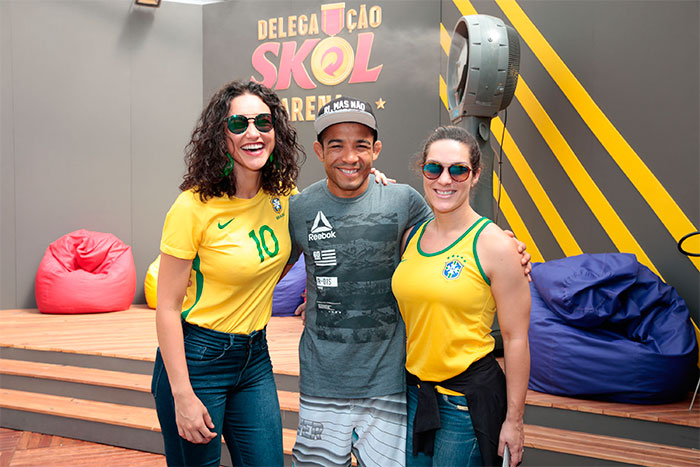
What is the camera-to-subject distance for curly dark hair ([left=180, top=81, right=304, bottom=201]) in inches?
65.7

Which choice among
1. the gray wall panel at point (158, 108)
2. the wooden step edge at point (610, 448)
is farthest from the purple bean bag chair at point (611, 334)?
the gray wall panel at point (158, 108)

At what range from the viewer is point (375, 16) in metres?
5.85

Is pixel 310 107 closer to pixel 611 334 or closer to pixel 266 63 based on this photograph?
pixel 266 63

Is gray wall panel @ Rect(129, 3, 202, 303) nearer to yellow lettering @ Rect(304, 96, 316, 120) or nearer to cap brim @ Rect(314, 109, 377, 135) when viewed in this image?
yellow lettering @ Rect(304, 96, 316, 120)

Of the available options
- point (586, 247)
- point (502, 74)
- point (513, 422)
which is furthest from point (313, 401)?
point (586, 247)

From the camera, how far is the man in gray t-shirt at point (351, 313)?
170 centimetres

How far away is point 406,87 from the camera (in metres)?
5.79

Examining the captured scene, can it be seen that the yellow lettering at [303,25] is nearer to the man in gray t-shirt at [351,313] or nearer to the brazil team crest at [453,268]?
the man in gray t-shirt at [351,313]

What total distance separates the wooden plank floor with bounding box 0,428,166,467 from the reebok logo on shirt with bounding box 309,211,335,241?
204cm

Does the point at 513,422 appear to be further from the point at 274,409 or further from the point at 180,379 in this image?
the point at 180,379

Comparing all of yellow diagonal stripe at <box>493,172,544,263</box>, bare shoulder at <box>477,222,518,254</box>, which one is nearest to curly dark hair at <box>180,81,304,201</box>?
bare shoulder at <box>477,222,518,254</box>

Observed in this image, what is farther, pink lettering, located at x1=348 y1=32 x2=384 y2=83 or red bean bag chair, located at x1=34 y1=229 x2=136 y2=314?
pink lettering, located at x1=348 y1=32 x2=384 y2=83

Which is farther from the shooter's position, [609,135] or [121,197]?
[121,197]

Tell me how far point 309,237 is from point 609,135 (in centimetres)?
281
